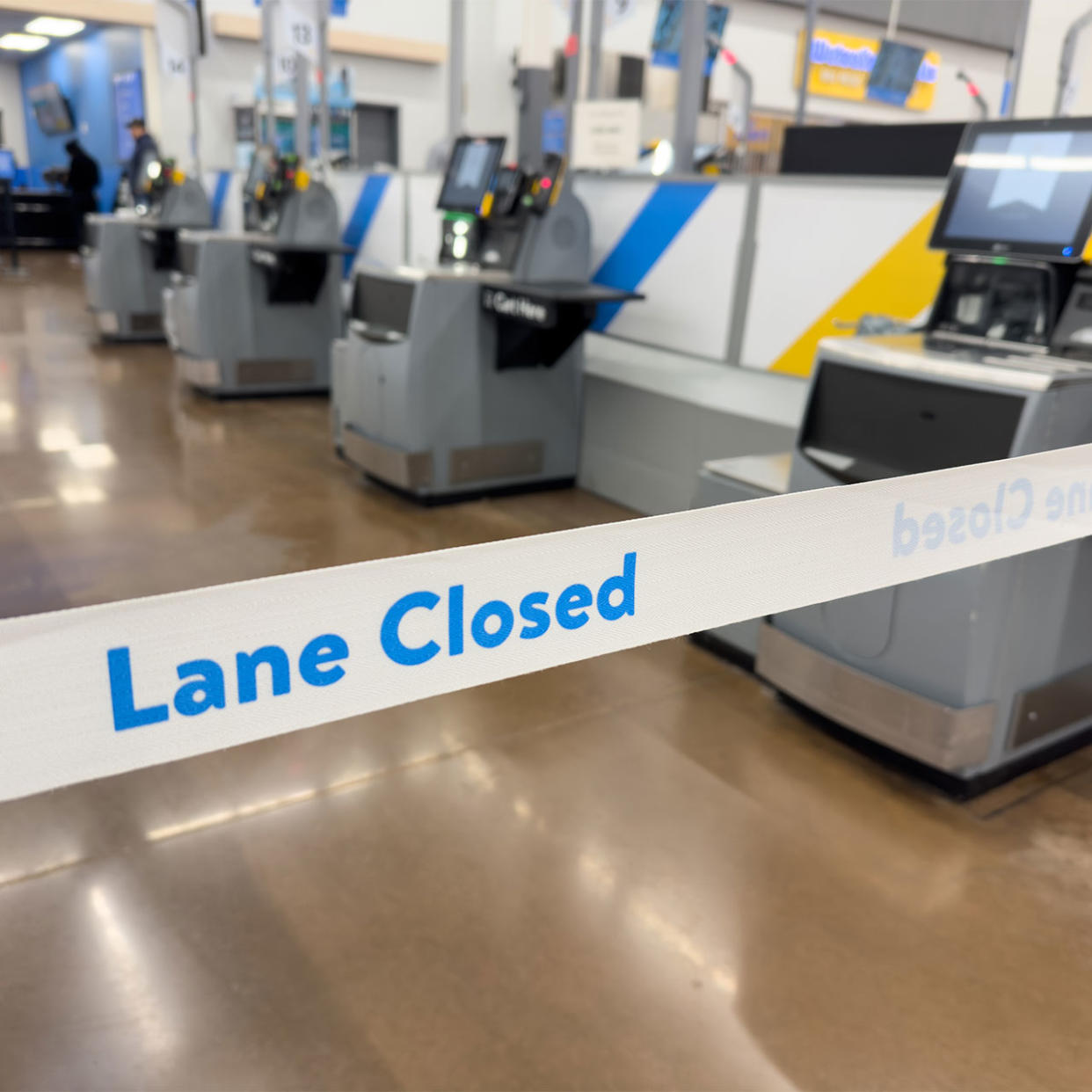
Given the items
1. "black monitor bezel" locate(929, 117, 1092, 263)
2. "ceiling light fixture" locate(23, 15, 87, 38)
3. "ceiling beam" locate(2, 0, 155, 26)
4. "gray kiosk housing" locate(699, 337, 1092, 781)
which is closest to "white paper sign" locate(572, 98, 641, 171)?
"black monitor bezel" locate(929, 117, 1092, 263)

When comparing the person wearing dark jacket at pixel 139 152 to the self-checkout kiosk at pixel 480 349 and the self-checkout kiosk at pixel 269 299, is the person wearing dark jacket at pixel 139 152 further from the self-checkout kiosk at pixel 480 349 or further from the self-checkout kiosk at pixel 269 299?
the self-checkout kiosk at pixel 480 349

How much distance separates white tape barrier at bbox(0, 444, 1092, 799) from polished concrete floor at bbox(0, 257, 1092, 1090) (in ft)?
2.23

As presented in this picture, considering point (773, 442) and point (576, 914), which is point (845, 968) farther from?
point (773, 442)

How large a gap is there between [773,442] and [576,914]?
1.87m

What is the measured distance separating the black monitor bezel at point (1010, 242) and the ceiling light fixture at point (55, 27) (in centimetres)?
1272

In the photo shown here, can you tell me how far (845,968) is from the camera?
1534mm

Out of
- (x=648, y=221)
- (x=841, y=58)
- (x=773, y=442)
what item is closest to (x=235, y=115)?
(x=841, y=58)

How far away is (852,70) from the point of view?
12.5 metres

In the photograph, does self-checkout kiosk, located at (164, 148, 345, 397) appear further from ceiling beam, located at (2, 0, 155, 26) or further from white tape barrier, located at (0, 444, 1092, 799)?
ceiling beam, located at (2, 0, 155, 26)

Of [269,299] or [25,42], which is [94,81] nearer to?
[25,42]

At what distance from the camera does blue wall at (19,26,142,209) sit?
11738 millimetres

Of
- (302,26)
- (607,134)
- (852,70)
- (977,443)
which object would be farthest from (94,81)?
(977,443)

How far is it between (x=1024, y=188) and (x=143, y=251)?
6439mm

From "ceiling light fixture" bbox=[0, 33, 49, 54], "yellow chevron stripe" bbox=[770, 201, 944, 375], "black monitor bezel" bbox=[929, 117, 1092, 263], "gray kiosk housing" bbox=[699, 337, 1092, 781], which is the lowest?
"gray kiosk housing" bbox=[699, 337, 1092, 781]
